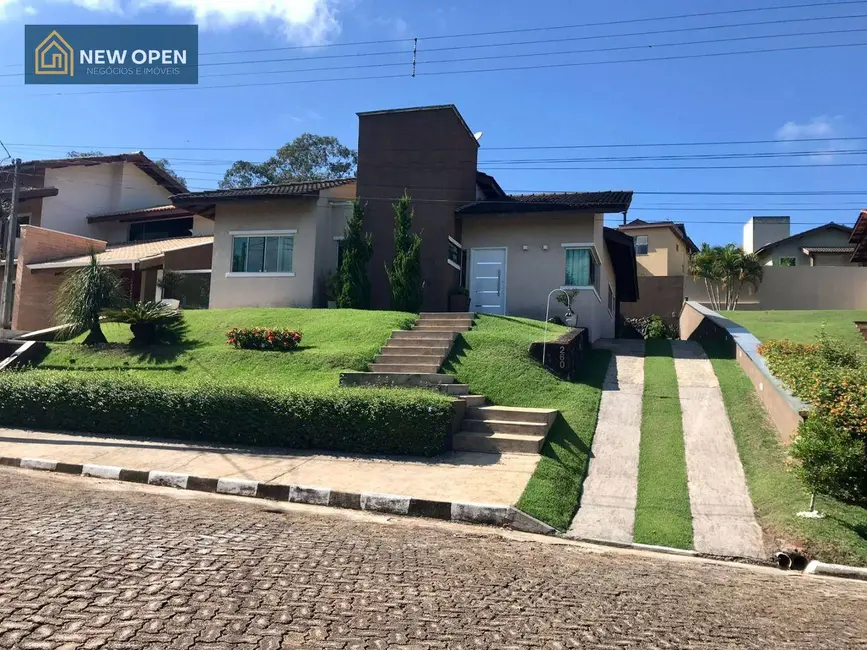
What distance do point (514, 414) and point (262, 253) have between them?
11820mm

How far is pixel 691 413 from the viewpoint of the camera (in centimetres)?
1100

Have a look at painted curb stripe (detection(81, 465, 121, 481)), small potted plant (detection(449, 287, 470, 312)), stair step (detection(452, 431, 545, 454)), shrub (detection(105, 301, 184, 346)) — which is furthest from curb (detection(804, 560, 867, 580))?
shrub (detection(105, 301, 184, 346))

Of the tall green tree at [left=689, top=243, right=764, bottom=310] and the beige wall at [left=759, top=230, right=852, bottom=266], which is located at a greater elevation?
the beige wall at [left=759, top=230, right=852, bottom=266]

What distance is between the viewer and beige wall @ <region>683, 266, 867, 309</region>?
31.0 metres

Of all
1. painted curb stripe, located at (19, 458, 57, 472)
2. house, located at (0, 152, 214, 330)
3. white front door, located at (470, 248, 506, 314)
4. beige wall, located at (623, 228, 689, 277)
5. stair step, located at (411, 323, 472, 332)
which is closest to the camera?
painted curb stripe, located at (19, 458, 57, 472)

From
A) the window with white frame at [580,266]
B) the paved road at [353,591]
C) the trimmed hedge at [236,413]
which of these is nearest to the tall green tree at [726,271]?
the window with white frame at [580,266]

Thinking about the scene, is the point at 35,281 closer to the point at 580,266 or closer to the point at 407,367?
the point at 407,367

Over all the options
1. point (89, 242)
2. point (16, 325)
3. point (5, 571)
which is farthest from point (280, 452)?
point (89, 242)

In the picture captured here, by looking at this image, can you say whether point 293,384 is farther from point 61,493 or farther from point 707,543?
point 707,543

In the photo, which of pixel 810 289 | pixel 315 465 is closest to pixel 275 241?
pixel 315 465

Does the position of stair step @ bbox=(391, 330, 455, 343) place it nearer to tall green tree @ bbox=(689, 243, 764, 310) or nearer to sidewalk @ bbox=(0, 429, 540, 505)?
sidewalk @ bbox=(0, 429, 540, 505)

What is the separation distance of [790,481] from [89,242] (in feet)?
83.0

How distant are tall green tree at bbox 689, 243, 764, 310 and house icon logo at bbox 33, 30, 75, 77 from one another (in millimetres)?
27934

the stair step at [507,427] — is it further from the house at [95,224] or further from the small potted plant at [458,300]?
the house at [95,224]
